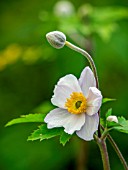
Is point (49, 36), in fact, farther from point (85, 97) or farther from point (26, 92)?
point (26, 92)

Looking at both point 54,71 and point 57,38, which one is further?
point 54,71

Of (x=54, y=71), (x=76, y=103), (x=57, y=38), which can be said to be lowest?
(x=54, y=71)

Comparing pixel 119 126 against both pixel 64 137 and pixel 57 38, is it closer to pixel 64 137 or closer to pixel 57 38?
pixel 64 137

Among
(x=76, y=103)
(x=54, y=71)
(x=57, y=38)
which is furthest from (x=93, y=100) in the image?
(x=54, y=71)

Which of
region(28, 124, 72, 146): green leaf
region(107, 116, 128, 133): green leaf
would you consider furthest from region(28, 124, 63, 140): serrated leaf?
region(107, 116, 128, 133): green leaf

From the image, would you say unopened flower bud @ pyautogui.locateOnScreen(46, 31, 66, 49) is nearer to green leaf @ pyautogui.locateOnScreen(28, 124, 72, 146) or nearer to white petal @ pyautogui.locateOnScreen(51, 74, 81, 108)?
white petal @ pyautogui.locateOnScreen(51, 74, 81, 108)

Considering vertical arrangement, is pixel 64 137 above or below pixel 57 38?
below

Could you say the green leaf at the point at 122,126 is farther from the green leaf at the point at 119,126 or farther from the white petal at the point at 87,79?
the white petal at the point at 87,79

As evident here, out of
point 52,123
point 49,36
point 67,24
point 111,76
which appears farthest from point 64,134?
point 111,76
